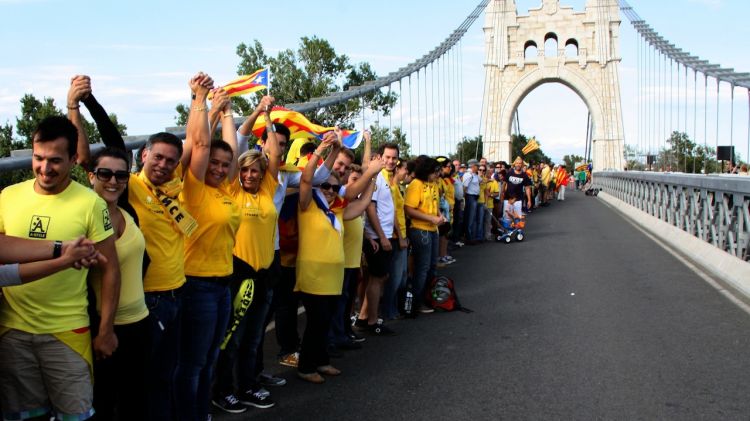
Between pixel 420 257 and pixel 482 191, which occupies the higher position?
pixel 482 191

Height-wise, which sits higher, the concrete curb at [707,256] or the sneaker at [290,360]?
the concrete curb at [707,256]

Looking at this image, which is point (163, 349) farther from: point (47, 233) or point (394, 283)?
point (394, 283)

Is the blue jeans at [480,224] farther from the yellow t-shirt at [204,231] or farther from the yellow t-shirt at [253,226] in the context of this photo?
the yellow t-shirt at [204,231]

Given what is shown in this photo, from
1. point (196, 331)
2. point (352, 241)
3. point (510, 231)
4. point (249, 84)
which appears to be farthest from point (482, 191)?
point (196, 331)

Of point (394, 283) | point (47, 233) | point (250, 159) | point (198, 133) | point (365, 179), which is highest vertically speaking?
point (198, 133)

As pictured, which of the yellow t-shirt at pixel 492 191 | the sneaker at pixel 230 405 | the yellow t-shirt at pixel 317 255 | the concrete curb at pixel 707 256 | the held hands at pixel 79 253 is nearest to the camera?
the held hands at pixel 79 253

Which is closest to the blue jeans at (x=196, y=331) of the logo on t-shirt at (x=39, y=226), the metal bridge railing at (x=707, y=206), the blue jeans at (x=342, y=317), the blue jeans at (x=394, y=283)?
the logo on t-shirt at (x=39, y=226)

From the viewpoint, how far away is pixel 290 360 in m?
5.81

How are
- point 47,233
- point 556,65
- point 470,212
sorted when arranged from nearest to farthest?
point 47,233, point 470,212, point 556,65

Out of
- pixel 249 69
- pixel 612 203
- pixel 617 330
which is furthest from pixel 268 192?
pixel 249 69

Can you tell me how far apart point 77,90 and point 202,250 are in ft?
3.51

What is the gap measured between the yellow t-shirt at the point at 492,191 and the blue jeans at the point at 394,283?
8.94 metres

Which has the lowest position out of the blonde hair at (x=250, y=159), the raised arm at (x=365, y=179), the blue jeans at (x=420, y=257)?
the blue jeans at (x=420, y=257)

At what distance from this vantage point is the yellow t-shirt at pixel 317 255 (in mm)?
5383
